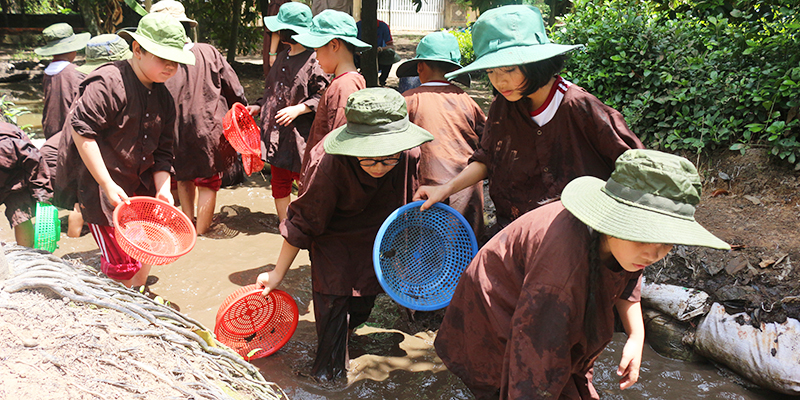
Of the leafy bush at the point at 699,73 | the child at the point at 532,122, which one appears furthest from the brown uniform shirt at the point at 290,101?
the leafy bush at the point at 699,73

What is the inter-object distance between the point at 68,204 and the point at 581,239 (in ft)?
10.6

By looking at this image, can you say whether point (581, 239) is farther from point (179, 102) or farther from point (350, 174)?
point (179, 102)

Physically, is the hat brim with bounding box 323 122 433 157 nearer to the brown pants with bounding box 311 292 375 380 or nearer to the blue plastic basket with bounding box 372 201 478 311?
the blue plastic basket with bounding box 372 201 478 311

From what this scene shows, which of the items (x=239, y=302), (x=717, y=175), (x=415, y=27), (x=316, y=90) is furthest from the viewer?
(x=415, y=27)

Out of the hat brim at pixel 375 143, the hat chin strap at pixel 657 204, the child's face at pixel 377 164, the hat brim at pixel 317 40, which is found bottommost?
the child's face at pixel 377 164

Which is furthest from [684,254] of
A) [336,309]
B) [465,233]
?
[336,309]

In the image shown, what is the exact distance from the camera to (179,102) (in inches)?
172

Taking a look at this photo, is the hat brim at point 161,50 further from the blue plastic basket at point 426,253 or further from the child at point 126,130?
the blue plastic basket at point 426,253

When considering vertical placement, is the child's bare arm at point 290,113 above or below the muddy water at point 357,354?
above

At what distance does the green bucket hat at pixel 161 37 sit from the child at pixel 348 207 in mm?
1001

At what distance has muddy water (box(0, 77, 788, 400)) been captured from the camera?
3053mm

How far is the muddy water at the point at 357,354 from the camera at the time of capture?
10.0 feet

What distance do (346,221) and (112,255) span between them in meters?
1.69

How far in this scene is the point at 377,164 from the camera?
2633 millimetres
